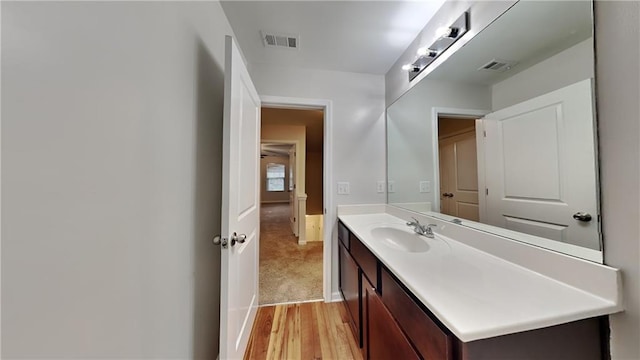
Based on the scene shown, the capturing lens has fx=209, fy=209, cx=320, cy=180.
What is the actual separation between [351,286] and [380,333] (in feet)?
1.89

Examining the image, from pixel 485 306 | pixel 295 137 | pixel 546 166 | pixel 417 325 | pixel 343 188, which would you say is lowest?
pixel 417 325

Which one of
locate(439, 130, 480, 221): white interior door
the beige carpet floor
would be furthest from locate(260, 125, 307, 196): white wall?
locate(439, 130, 480, 221): white interior door

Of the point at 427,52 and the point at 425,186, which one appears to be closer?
the point at 427,52

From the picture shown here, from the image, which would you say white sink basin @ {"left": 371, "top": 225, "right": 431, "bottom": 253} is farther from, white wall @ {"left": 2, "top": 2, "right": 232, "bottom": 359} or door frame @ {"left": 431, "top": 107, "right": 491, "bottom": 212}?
white wall @ {"left": 2, "top": 2, "right": 232, "bottom": 359}

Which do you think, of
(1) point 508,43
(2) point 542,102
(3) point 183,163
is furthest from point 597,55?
(3) point 183,163

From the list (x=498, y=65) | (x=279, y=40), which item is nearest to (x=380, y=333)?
(x=498, y=65)

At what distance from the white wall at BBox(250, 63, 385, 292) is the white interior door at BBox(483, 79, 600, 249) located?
1.03m

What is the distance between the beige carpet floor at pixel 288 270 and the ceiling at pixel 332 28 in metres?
2.23

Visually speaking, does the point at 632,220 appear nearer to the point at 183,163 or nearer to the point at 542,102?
the point at 542,102

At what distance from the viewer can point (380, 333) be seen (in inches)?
39.4

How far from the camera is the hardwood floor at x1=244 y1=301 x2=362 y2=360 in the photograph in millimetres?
1400

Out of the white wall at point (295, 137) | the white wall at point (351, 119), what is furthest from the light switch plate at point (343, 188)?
the white wall at point (295, 137)

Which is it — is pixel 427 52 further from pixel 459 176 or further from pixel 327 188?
pixel 327 188

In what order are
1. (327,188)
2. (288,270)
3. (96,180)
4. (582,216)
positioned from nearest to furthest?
(96,180) < (582,216) < (327,188) < (288,270)
